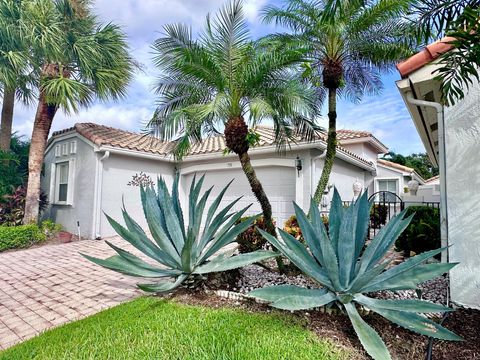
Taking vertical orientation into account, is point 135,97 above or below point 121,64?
below

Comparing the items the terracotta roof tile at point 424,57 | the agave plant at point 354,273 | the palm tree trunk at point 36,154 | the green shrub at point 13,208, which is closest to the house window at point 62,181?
the green shrub at point 13,208

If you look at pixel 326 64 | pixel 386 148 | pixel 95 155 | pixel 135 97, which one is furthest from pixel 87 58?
pixel 386 148

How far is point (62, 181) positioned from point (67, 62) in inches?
232

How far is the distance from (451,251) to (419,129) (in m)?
4.70

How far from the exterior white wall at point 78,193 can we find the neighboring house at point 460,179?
39.9 feet

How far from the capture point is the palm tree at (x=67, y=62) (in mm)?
10648

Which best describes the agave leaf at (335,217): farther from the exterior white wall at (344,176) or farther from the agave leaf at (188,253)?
the exterior white wall at (344,176)

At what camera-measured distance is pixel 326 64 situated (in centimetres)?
661

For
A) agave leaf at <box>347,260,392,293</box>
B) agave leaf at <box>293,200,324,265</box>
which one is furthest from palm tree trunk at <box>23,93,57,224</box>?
agave leaf at <box>347,260,392,293</box>

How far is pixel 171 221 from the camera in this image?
534 cm

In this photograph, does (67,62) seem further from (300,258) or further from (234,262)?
(300,258)

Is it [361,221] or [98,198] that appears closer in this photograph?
[361,221]

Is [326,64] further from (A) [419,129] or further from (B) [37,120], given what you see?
(B) [37,120]

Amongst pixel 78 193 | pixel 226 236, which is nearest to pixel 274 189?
pixel 226 236
